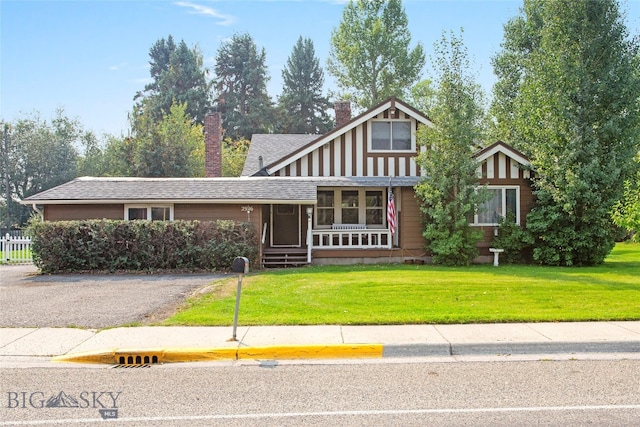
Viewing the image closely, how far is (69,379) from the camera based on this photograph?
6711 mm

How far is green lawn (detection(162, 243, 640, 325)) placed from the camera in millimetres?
9750

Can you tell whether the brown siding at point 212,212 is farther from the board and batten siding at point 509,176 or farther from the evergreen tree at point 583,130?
the evergreen tree at point 583,130

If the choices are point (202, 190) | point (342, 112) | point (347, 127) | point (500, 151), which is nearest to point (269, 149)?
point (342, 112)

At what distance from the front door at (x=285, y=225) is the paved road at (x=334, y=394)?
1434 cm

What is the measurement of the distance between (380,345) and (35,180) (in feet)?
160

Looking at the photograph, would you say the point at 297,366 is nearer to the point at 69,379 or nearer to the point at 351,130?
the point at 69,379

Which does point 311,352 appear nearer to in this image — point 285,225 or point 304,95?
point 285,225

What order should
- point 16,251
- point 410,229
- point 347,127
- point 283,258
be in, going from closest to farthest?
point 283,258 → point 410,229 → point 347,127 → point 16,251

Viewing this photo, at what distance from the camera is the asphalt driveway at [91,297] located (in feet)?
33.0

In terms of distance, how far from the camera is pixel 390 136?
2141 cm

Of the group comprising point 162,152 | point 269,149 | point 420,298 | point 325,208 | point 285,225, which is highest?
point 162,152

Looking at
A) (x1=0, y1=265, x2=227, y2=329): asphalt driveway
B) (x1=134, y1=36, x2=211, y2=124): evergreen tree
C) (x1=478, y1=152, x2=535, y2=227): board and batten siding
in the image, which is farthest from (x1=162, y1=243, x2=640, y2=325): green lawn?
(x1=134, y1=36, x2=211, y2=124): evergreen tree

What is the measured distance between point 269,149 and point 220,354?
19.5 m

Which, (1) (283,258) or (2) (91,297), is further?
(1) (283,258)
